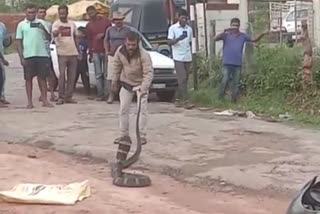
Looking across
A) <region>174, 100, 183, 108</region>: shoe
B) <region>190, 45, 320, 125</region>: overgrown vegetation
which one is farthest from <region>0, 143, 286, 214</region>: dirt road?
<region>174, 100, 183, 108</region>: shoe

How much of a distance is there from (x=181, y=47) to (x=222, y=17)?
3322mm

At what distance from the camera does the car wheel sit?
17672mm

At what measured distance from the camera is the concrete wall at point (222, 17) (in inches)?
757

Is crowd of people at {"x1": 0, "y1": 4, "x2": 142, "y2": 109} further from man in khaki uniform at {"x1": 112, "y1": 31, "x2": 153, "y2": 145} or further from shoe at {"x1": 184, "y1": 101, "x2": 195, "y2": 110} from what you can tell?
man in khaki uniform at {"x1": 112, "y1": 31, "x2": 153, "y2": 145}

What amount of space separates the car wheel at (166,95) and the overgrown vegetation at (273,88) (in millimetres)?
448

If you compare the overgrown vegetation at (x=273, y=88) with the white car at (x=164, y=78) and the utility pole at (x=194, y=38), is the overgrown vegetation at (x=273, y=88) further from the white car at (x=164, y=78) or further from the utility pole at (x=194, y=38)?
the white car at (x=164, y=78)

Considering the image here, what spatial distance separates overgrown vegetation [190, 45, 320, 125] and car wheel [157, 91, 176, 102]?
45cm

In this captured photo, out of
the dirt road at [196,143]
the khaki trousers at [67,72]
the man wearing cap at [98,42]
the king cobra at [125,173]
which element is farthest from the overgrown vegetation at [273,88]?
the king cobra at [125,173]

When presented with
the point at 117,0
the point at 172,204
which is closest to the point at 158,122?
the point at 172,204

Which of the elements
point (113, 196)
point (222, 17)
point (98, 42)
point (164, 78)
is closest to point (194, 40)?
point (164, 78)

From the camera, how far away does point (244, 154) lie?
11219 mm

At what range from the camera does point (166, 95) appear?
17750mm

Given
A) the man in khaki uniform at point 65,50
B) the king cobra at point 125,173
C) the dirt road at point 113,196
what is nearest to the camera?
the dirt road at point 113,196

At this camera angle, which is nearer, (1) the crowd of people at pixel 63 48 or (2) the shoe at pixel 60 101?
(1) the crowd of people at pixel 63 48
